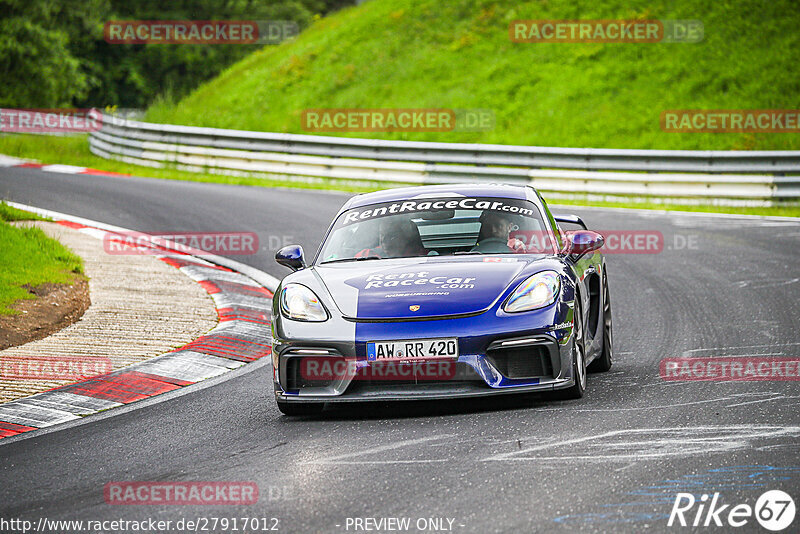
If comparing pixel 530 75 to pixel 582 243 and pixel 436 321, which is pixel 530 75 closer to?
pixel 582 243

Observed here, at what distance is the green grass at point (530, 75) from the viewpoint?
26312 millimetres

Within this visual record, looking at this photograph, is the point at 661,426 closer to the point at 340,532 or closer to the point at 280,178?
the point at 340,532

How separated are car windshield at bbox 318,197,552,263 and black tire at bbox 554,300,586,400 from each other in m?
0.79

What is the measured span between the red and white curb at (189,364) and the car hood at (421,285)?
1.60 meters

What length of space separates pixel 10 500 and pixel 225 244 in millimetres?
10136
